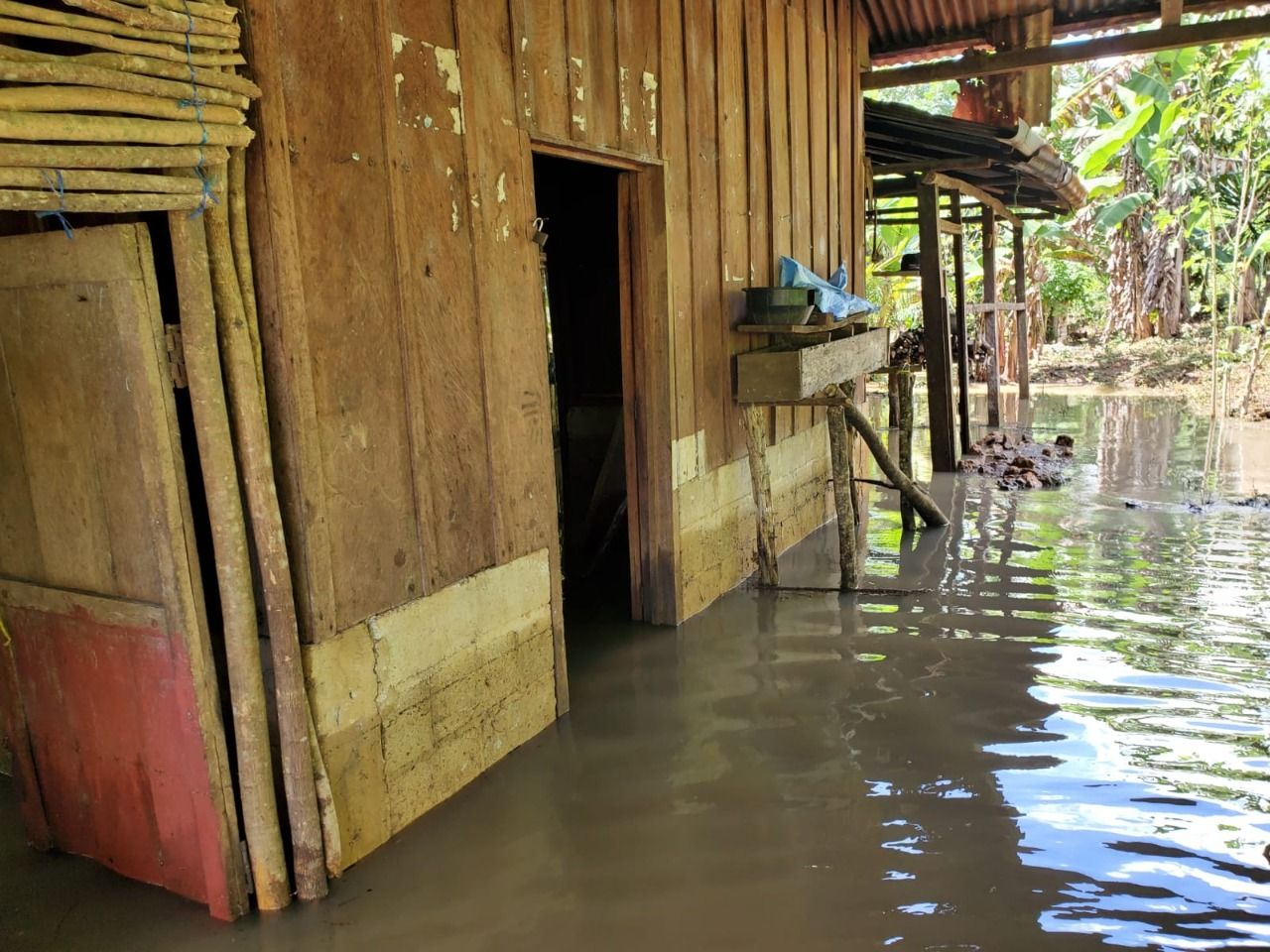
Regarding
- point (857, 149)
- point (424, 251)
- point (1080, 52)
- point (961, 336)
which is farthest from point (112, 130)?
point (961, 336)

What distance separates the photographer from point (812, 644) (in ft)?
18.2

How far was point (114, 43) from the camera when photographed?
2645 millimetres

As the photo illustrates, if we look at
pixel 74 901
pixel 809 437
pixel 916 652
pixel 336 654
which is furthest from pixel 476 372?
pixel 809 437

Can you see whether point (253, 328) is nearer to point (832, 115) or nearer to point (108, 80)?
point (108, 80)

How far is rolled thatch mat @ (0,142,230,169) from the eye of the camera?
2.47 metres

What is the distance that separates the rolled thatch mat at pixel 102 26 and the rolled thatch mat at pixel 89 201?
0.43 meters

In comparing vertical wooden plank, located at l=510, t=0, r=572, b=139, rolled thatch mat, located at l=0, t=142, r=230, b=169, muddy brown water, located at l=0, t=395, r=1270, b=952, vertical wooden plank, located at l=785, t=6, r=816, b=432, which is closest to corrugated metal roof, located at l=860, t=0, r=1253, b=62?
vertical wooden plank, located at l=785, t=6, r=816, b=432

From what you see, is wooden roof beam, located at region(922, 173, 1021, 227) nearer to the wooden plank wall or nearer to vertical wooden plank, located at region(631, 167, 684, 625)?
the wooden plank wall

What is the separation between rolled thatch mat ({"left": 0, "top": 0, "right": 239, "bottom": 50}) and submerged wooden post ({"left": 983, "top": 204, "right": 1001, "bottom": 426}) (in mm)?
11288

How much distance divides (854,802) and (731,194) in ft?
13.8

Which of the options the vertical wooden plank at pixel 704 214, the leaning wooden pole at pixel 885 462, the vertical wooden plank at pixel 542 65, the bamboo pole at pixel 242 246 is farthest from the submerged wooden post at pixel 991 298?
the bamboo pole at pixel 242 246

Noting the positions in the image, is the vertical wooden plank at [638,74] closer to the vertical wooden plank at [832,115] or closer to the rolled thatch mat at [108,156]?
the rolled thatch mat at [108,156]

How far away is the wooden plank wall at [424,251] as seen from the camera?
10.5ft

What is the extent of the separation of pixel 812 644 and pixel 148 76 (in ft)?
13.9
